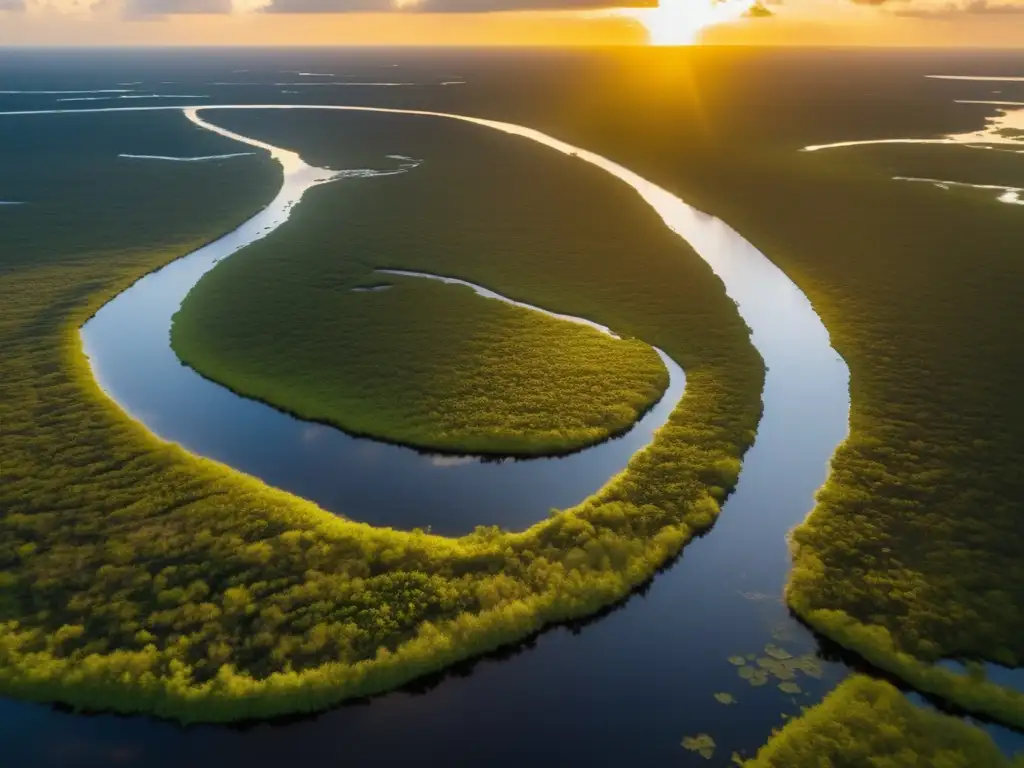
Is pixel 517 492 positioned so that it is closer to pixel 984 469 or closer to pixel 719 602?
pixel 719 602

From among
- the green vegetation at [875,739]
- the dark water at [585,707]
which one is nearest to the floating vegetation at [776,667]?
the dark water at [585,707]

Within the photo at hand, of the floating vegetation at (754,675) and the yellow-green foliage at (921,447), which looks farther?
the yellow-green foliage at (921,447)

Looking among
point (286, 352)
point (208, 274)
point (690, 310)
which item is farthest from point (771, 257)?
point (208, 274)

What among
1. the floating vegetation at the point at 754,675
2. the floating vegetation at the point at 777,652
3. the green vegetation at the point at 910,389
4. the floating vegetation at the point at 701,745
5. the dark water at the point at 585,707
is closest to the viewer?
the floating vegetation at the point at 701,745

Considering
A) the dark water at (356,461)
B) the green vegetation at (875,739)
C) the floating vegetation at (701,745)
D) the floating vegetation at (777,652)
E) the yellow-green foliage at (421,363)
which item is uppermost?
the yellow-green foliage at (421,363)

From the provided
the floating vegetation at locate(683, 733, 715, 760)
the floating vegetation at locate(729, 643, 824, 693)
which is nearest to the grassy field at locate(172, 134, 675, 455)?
the floating vegetation at locate(729, 643, 824, 693)

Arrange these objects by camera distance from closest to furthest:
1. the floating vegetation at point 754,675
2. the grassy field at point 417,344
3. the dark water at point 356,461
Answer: the floating vegetation at point 754,675 → the dark water at point 356,461 → the grassy field at point 417,344

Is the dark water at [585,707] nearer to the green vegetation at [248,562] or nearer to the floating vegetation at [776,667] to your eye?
the floating vegetation at [776,667]
